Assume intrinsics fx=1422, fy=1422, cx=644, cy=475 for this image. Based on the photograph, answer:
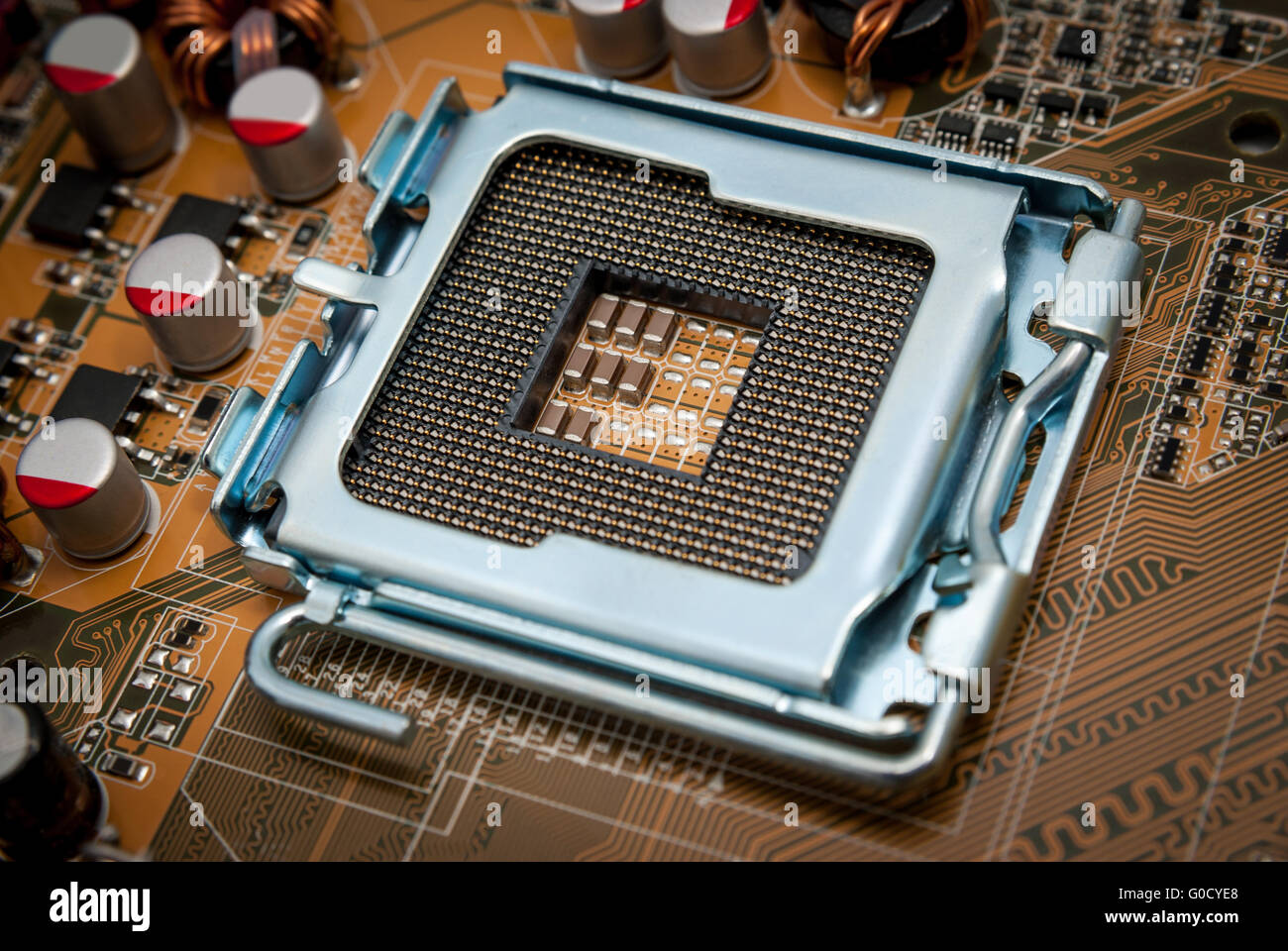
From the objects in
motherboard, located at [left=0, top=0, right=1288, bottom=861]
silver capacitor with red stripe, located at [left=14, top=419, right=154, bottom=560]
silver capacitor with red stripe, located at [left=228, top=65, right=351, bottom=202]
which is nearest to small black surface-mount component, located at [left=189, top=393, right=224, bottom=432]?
motherboard, located at [left=0, top=0, right=1288, bottom=861]

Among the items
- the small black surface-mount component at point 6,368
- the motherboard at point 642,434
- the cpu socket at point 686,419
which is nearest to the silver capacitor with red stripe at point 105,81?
the motherboard at point 642,434

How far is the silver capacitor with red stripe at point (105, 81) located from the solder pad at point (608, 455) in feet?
4.87

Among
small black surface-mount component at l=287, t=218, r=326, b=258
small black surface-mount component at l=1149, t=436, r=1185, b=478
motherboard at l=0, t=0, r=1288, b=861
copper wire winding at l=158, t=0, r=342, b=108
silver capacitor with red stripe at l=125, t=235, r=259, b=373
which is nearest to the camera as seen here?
motherboard at l=0, t=0, r=1288, b=861

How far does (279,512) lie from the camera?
441 centimetres

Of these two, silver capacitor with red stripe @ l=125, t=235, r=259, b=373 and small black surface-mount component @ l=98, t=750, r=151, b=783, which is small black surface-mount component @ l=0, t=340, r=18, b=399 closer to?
silver capacitor with red stripe @ l=125, t=235, r=259, b=373

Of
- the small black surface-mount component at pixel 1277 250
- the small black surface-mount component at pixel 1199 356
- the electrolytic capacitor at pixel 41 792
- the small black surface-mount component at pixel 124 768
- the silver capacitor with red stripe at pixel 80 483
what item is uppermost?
the small black surface-mount component at pixel 1277 250

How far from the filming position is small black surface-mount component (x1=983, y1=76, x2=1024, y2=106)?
16.2 ft

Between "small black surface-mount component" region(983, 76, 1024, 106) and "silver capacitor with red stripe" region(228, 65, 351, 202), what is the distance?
2.33 meters

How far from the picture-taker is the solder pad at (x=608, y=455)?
4.15m

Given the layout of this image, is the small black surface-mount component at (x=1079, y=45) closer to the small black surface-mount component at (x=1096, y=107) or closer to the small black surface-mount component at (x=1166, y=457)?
the small black surface-mount component at (x=1096, y=107)

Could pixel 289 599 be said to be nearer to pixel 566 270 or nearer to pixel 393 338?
pixel 393 338

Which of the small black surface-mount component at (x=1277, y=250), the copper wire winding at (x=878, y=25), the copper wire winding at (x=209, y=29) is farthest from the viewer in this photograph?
the copper wire winding at (x=209, y=29)

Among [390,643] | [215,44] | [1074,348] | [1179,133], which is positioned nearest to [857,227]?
[1074,348]

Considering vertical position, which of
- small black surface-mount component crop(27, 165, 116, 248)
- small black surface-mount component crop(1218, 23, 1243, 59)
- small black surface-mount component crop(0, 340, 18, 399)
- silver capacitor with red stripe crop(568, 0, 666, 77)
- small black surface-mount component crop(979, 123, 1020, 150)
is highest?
small black surface-mount component crop(1218, 23, 1243, 59)
